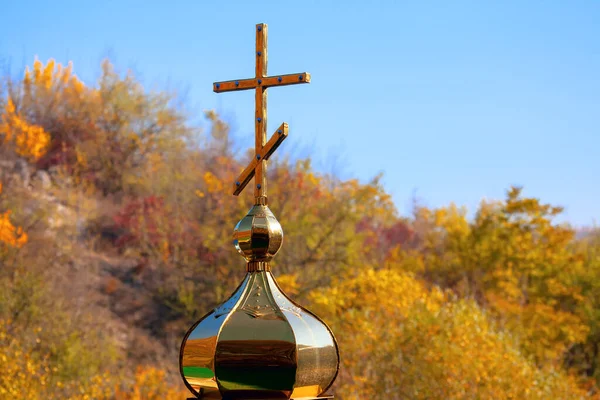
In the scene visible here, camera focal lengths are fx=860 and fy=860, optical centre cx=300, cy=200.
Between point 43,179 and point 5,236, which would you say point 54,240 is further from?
point 43,179

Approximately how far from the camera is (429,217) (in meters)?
44.8

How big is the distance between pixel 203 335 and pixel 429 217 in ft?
139

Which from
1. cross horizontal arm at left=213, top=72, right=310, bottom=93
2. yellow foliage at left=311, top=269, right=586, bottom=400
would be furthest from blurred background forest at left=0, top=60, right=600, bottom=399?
cross horizontal arm at left=213, top=72, right=310, bottom=93

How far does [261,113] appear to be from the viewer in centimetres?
358

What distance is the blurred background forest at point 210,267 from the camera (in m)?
16.5

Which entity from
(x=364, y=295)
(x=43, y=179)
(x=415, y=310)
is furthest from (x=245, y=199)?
(x=43, y=179)

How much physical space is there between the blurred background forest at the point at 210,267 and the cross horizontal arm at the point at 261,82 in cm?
1221

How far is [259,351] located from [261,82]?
3.82 feet

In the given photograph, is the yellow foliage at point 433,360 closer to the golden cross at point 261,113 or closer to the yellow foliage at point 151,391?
the yellow foliage at point 151,391

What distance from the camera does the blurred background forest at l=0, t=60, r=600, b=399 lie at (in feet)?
54.2

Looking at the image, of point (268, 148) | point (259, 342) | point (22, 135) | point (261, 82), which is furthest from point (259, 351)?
point (22, 135)

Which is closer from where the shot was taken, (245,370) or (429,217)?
(245,370)

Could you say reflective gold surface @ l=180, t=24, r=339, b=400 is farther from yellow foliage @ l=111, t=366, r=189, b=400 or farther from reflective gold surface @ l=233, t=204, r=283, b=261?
yellow foliage @ l=111, t=366, r=189, b=400

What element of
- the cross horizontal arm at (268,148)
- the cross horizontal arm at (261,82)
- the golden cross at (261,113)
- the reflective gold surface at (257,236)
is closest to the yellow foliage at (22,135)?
the cross horizontal arm at (261,82)
